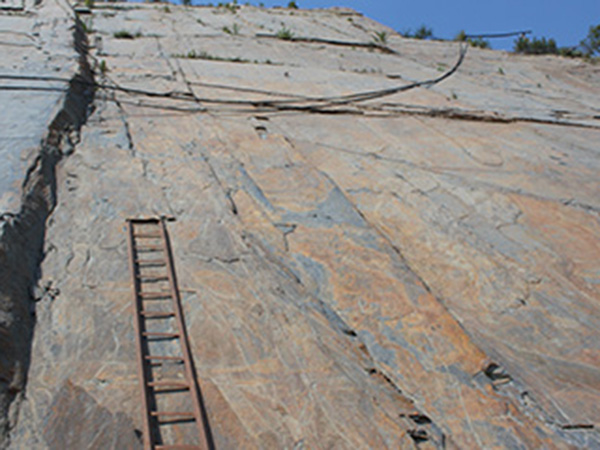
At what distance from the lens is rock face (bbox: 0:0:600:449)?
240cm

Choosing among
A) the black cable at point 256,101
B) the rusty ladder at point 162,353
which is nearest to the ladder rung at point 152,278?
the rusty ladder at point 162,353

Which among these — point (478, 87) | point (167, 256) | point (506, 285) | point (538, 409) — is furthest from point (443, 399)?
point (478, 87)

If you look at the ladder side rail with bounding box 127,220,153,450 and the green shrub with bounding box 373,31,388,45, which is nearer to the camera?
the ladder side rail with bounding box 127,220,153,450

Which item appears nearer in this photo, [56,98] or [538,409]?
[538,409]

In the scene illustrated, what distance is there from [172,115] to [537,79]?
23.0 ft

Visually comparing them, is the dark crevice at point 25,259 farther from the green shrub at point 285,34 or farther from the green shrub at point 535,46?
the green shrub at point 535,46

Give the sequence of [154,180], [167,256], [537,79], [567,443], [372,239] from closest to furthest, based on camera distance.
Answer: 1. [567,443]
2. [167,256]
3. [372,239]
4. [154,180]
5. [537,79]

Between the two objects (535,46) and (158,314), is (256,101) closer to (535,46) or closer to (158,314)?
(158,314)

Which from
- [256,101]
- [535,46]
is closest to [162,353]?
[256,101]

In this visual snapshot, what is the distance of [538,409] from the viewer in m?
2.59

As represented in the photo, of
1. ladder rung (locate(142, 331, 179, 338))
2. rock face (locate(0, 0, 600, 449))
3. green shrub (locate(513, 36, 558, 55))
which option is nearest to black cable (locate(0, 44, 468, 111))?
rock face (locate(0, 0, 600, 449))

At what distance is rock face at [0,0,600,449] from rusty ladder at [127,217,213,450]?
0.07 meters

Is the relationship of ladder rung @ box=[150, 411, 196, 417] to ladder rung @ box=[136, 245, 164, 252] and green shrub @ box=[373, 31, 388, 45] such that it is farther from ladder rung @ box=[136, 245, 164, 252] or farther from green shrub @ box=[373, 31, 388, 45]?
green shrub @ box=[373, 31, 388, 45]

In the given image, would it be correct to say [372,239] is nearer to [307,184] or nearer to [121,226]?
[307,184]
